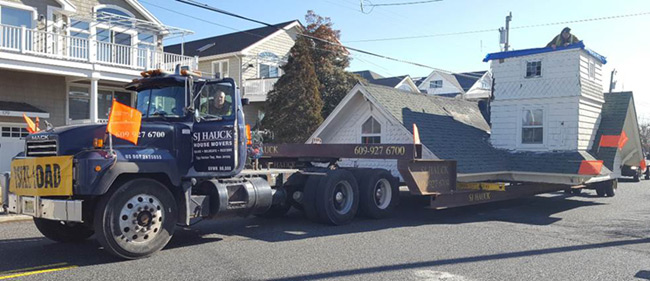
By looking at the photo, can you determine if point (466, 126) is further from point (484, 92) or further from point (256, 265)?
point (484, 92)

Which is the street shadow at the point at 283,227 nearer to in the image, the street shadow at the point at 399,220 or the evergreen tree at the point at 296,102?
the street shadow at the point at 399,220

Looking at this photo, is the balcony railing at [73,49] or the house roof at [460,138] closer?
the house roof at [460,138]

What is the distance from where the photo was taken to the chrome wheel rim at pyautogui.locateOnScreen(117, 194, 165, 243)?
273 inches

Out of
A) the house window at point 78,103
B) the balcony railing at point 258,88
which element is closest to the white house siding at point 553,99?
the house window at point 78,103

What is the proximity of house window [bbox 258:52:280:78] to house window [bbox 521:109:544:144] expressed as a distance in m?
19.1

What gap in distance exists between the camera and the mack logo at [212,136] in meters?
8.14

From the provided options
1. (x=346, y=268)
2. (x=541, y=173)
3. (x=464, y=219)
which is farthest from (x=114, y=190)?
(x=541, y=173)

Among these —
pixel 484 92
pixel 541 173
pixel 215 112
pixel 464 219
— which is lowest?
pixel 464 219

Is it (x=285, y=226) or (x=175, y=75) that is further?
(x=285, y=226)

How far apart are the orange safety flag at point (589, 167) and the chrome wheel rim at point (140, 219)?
10166 millimetres

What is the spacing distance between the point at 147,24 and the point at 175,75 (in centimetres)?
1392

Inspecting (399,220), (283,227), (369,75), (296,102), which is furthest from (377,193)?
(369,75)

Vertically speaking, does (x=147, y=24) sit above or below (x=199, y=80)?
above

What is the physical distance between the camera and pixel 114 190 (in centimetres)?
700
